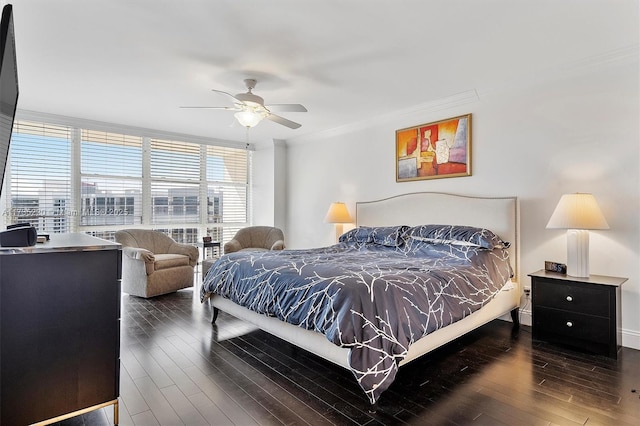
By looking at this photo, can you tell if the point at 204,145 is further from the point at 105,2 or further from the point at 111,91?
the point at 105,2

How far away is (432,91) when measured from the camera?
4047 millimetres

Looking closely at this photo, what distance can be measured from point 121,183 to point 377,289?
5090mm

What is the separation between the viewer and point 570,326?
2988 mm

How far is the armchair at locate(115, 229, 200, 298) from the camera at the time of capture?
15.1ft

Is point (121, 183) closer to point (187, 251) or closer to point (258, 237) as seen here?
point (187, 251)

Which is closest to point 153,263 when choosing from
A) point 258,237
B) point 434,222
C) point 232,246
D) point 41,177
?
point 232,246

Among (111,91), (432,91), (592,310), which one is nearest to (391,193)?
(432,91)

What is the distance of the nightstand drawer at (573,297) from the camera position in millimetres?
2836

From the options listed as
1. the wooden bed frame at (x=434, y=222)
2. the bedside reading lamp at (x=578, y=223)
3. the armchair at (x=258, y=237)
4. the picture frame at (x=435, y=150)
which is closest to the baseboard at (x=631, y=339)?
the bedside reading lamp at (x=578, y=223)

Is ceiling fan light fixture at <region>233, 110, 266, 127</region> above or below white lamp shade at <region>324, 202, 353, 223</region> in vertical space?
above

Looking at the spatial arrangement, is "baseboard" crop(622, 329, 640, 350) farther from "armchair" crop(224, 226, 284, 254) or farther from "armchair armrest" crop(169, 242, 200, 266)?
"armchair armrest" crop(169, 242, 200, 266)

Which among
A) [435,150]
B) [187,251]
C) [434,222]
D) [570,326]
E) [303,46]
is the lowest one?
[570,326]

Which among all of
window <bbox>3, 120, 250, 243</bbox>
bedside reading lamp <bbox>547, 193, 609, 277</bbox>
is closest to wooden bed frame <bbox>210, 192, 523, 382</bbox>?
bedside reading lamp <bbox>547, 193, 609, 277</bbox>

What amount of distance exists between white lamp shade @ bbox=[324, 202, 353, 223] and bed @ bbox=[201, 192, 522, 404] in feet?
2.38
